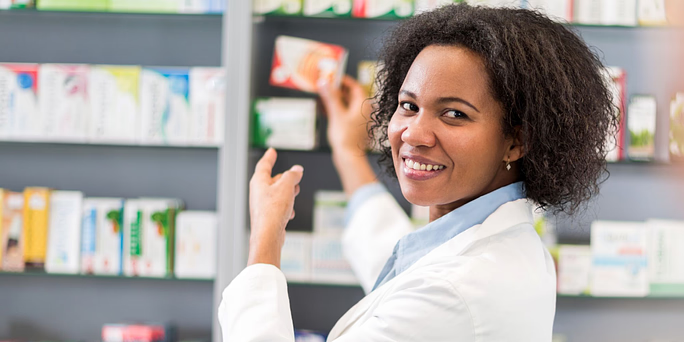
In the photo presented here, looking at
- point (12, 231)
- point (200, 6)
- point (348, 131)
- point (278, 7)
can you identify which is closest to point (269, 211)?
point (348, 131)

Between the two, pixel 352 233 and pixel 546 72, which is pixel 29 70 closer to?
pixel 352 233

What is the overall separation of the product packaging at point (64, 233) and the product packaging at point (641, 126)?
81.2 inches

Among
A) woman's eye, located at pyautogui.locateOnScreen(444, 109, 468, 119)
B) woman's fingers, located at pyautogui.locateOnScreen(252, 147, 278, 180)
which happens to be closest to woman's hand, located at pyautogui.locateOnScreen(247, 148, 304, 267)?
woman's fingers, located at pyautogui.locateOnScreen(252, 147, 278, 180)

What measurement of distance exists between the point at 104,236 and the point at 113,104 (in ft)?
1.62

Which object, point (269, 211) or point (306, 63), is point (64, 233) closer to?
point (306, 63)

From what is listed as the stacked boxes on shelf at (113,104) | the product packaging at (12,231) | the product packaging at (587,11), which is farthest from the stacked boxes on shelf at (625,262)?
the product packaging at (12,231)

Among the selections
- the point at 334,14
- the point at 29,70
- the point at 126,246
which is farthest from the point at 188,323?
the point at 334,14

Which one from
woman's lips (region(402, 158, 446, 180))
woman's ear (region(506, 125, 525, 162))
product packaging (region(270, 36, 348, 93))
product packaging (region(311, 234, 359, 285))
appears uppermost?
product packaging (region(270, 36, 348, 93))

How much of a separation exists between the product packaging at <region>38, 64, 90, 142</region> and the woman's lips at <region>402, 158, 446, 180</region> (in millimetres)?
1556

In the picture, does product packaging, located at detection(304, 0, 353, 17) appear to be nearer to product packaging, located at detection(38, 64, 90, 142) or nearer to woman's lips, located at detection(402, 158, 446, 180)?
product packaging, located at detection(38, 64, 90, 142)

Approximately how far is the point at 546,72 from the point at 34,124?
1951mm

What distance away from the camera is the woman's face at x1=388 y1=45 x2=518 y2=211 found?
1134 millimetres

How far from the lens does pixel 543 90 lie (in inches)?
44.5

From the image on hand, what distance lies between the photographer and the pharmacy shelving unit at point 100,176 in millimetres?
2586
